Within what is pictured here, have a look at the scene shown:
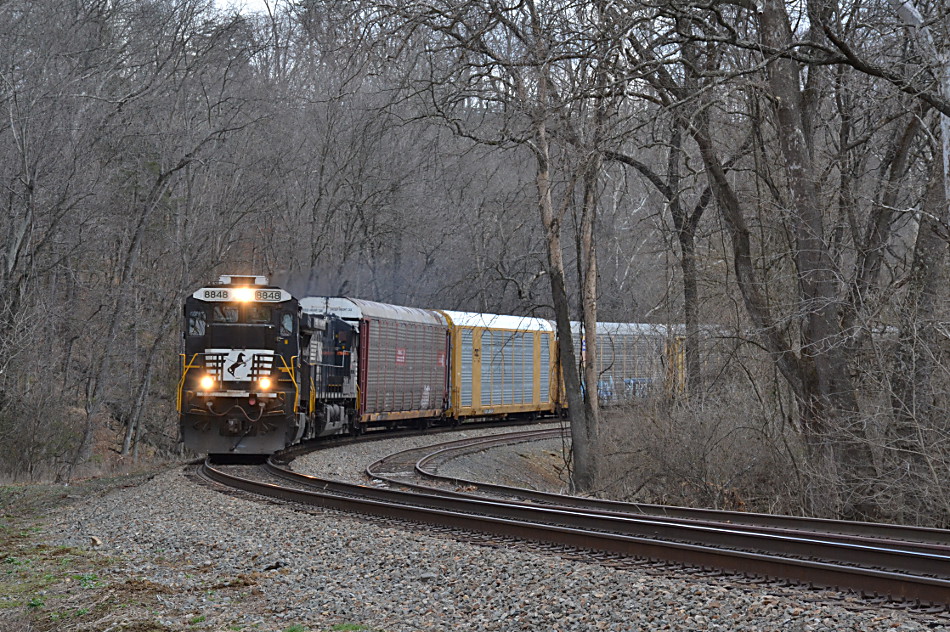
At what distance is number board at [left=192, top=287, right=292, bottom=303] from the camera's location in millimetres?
16969

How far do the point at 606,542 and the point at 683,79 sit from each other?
9724 millimetres

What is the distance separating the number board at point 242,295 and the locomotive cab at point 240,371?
0.02 meters

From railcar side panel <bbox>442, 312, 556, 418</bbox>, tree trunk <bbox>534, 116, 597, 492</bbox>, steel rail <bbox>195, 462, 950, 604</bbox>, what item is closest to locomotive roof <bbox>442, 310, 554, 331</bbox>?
railcar side panel <bbox>442, 312, 556, 418</bbox>

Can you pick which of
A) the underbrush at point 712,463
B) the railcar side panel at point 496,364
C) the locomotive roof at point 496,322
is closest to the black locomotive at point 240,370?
the underbrush at point 712,463

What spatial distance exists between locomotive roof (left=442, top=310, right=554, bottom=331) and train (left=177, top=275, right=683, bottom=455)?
0.07 metres

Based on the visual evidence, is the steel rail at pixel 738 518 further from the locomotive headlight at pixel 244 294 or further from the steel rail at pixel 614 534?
the locomotive headlight at pixel 244 294

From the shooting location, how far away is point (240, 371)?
1675 centimetres

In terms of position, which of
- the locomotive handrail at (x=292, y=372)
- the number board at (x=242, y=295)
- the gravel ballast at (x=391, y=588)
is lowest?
the gravel ballast at (x=391, y=588)

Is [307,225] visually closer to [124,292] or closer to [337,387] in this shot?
[124,292]

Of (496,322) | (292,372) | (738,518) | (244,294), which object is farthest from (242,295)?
(496,322)

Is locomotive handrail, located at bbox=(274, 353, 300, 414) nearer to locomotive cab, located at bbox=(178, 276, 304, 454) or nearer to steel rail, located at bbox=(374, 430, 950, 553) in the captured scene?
locomotive cab, located at bbox=(178, 276, 304, 454)

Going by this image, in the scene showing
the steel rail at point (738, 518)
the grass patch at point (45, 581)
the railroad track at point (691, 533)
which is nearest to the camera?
the railroad track at point (691, 533)

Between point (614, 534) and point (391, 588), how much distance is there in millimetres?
2647

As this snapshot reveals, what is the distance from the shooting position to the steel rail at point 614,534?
21.6 feet
